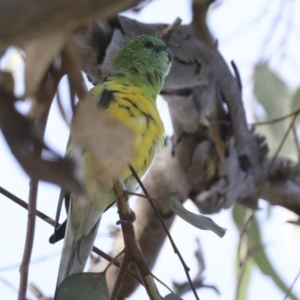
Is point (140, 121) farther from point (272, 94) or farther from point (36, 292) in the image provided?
point (272, 94)

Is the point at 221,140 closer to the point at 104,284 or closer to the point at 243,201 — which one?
the point at 243,201

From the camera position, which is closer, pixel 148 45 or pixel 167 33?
pixel 167 33

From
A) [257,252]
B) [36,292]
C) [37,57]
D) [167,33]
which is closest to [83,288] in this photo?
[36,292]

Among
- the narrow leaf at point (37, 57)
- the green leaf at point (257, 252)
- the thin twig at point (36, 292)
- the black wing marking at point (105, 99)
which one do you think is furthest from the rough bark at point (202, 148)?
the narrow leaf at point (37, 57)

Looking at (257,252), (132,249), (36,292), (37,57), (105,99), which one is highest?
(37,57)

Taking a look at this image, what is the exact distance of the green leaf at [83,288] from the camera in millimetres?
1014

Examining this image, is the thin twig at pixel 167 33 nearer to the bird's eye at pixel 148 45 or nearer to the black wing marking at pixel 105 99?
the bird's eye at pixel 148 45

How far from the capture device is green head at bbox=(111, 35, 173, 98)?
1867 millimetres

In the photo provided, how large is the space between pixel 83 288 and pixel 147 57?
107cm

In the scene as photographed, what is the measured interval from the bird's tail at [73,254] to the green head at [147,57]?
1.92 ft

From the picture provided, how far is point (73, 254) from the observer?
145 centimetres

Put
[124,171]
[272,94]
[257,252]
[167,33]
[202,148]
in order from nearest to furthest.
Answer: [124,171] < [167,33] < [202,148] < [257,252] < [272,94]

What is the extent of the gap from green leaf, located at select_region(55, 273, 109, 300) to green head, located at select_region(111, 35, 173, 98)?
0.91 m

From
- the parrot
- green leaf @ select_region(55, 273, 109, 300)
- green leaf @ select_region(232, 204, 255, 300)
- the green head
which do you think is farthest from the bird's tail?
green leaf @ select_region(232, 204, 255, 300)
